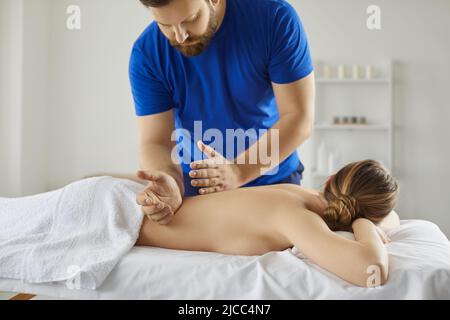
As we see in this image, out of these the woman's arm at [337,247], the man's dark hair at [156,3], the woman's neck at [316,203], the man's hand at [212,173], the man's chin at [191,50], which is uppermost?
the man's dark hair at [156,3]

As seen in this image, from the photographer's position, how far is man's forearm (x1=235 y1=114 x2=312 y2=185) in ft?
4.73

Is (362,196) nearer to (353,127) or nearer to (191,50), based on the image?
(191,50)

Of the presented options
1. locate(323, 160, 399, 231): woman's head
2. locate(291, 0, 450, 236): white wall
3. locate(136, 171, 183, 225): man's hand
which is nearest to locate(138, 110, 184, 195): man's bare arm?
locate(136, 171, 183, 225): man's hand

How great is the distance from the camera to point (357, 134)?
3.70 meters

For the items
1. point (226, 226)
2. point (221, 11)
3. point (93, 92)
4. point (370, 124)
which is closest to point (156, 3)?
point (221, 11)

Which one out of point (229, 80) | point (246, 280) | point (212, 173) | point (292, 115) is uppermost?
point (229, 80)

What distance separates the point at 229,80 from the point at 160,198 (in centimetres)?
49

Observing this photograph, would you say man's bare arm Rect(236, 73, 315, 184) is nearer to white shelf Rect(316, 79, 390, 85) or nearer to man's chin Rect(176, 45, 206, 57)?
man's chin Rect(176, 45, 206, 57)

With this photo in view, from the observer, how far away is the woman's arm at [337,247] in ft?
3.39

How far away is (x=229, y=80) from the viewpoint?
1.58m

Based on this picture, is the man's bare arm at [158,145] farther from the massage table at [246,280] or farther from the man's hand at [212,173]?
the massage table at [246,280]

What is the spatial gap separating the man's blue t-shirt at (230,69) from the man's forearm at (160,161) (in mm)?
145

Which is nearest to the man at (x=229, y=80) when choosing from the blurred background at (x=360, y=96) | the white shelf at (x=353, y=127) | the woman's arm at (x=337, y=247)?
the woman's arm at (x=337, y=247)

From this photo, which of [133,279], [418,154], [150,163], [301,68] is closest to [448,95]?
[418,154]
